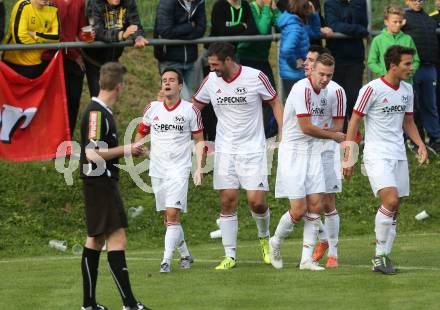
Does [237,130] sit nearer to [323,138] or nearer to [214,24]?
[323,138]

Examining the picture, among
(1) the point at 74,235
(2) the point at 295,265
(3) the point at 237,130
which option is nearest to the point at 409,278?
(2) the point at 295,265

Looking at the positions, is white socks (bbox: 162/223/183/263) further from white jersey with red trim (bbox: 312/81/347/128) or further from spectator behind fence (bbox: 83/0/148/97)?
spectator behind fence (bbox: 83/0/148/97)

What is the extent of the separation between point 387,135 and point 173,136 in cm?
252

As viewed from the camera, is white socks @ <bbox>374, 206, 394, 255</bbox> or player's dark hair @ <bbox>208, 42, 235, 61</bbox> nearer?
white socks @ <bbox>374, 206, 394, 255</bbox>

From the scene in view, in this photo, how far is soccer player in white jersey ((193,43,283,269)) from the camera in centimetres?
1490

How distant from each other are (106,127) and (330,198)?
426cm

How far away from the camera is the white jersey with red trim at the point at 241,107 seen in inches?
587

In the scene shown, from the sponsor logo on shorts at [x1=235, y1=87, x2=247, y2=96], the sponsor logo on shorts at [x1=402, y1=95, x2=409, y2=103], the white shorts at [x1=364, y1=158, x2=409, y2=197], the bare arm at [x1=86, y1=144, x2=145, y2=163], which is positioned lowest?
the white shorts at [x1=364, y1=158, x2=409, y2=197]

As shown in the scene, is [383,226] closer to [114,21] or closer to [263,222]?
[263,222]

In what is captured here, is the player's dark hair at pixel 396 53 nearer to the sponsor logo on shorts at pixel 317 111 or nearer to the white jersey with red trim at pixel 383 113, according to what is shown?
the white jersey with red trim at pixel 383 113

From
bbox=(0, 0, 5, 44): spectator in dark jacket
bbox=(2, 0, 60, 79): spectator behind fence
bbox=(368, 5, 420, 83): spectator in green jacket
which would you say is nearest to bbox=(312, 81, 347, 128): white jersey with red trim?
bbox=(368, 5, 420, 83): spectator in green jacket

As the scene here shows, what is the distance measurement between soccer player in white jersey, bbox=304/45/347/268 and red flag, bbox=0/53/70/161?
16.7 ft

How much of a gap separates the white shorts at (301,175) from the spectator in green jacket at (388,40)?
16.9ft

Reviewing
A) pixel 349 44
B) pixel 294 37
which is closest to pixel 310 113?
pixel 294 37
